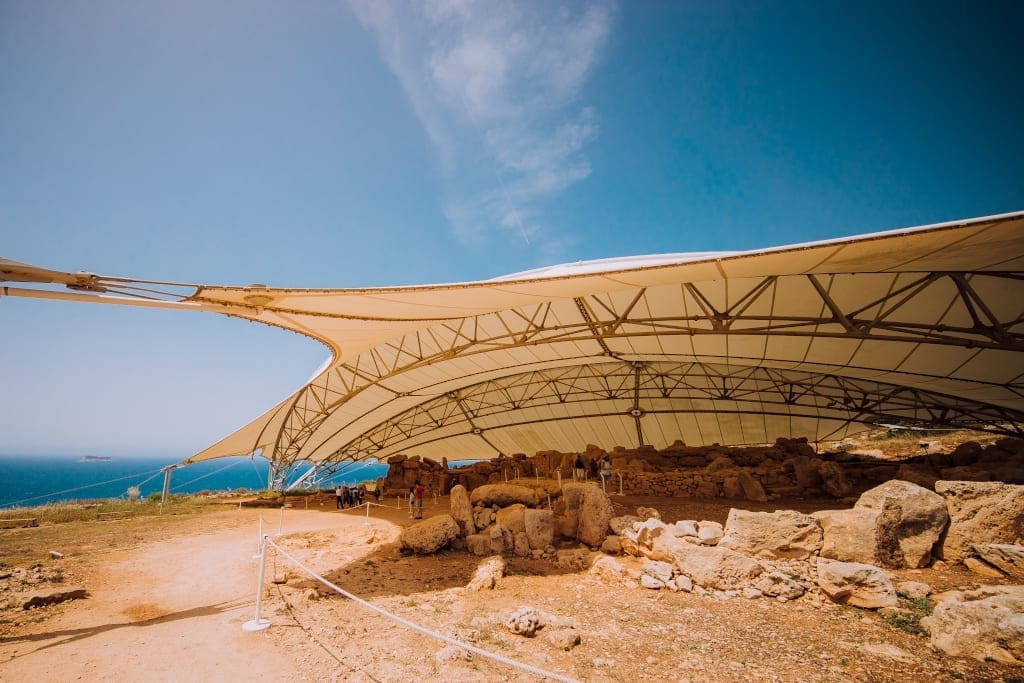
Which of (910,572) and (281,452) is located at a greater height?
(281,452)

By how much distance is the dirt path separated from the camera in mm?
4816

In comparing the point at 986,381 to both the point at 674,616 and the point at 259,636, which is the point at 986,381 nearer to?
the point at 674,616

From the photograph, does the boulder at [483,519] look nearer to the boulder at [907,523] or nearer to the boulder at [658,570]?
the boulder at [658,570]

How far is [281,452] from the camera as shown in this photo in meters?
21.2

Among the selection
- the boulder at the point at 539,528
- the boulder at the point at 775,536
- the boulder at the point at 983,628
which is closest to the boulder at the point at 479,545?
the boulder at the point at 539,528

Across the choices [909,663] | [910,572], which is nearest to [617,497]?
[910,572]

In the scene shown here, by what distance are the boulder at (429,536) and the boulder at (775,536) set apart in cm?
623

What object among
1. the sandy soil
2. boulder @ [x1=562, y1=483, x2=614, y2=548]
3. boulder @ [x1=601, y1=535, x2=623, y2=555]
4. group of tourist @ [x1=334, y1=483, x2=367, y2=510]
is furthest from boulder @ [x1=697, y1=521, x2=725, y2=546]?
group of tourist @ [x1=334, y1=483, x2=367, y2=510]

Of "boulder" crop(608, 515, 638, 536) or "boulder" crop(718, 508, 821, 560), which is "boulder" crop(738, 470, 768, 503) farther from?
"boulder" crop(718, 508, 821, 560)

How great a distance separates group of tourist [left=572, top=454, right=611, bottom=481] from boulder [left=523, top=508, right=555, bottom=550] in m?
6.04

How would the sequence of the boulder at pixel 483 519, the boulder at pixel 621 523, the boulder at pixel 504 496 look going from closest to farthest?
1. the boulder at pixel 621 523
2. the boulder at pixel 483 519
3. the boulder at pixel 504 496

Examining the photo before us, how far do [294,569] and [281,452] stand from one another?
47.5 ft

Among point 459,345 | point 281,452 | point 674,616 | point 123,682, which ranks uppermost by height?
point 459,345

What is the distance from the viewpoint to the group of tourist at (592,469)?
16.2 meters
